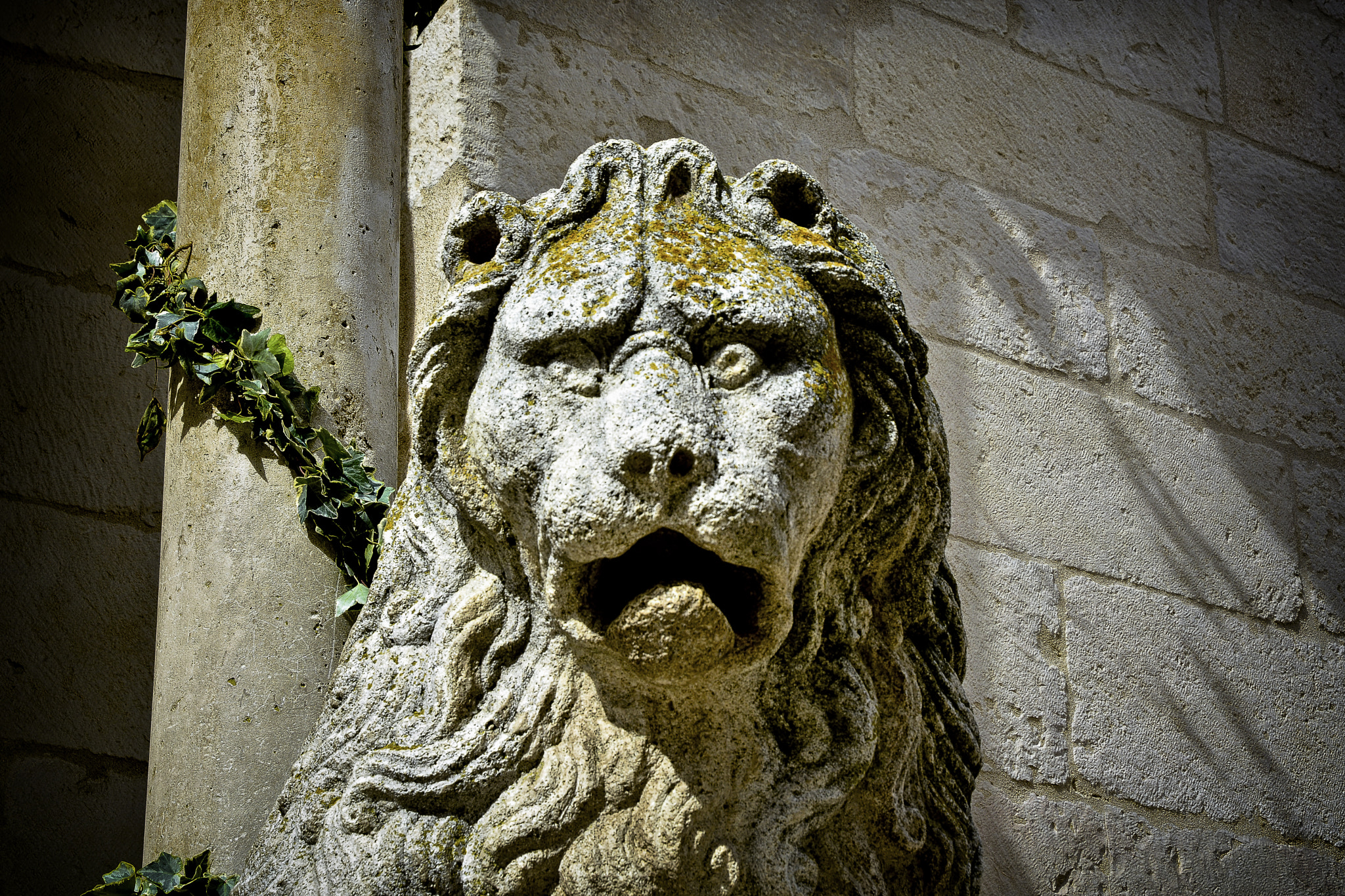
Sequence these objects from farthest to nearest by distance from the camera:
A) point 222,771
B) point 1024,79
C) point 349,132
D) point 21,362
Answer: point 1024,79 → point 21,362 → point 349,132 → point 222,771

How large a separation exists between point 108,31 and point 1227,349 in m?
2.56

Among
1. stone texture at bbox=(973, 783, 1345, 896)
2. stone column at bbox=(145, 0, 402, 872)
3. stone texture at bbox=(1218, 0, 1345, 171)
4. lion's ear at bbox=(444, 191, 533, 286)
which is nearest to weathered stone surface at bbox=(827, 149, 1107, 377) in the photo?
stone texture at bbox=(1218, 0, 1345, 171)

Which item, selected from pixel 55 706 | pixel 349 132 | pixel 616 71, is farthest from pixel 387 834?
pixel 616 71

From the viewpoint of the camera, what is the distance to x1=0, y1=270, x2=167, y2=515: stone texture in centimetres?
265

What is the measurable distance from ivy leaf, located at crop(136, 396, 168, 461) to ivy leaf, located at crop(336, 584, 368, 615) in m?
0.47

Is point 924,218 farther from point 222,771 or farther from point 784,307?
point 222,771

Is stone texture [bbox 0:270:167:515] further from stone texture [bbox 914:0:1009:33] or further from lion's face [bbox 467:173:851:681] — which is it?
stone texture [bbox 914:0:1009:33]

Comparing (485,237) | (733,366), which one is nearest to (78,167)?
(485,237)

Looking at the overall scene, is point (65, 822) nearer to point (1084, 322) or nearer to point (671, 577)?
point (671, 577)

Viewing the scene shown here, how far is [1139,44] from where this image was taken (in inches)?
136

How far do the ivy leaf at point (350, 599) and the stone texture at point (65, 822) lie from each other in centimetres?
81

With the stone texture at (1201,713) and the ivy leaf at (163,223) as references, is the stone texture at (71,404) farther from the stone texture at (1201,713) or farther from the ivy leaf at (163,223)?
the stone texture at (1201,713)

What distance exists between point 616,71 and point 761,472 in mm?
1537

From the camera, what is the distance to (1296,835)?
285 centimetres
